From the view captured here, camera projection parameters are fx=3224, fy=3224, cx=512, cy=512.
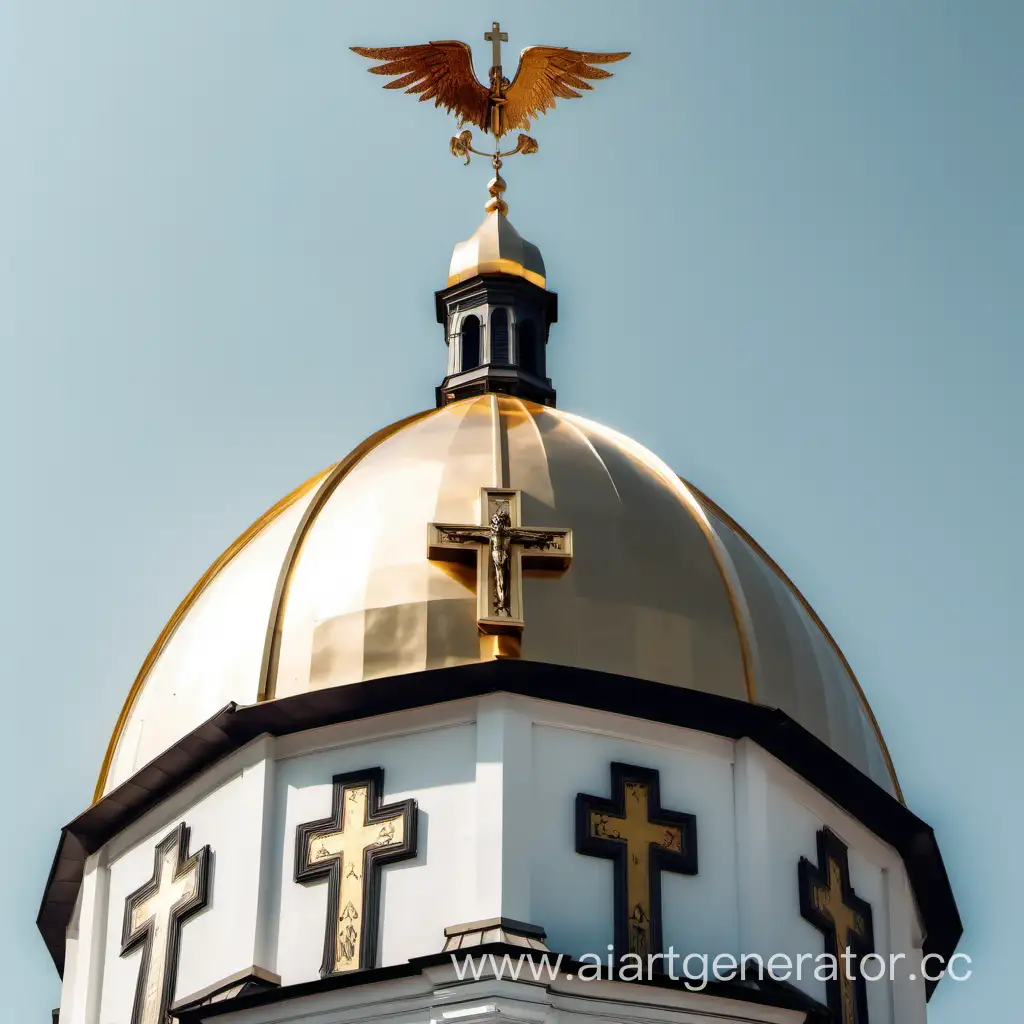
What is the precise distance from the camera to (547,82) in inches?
1455

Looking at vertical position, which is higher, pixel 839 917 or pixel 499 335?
pixel 499 335

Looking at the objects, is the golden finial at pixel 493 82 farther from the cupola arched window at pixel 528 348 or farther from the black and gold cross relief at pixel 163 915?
the black and gold cross relief at pixel 163 915

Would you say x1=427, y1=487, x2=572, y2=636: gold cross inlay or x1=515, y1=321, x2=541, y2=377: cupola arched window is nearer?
x1=427, y1=487, x2=572, y2=636: gold cross inlay

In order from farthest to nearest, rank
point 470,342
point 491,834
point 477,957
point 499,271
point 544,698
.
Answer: point 499,271
point 470,342
point 544,698
point 491,834
point 477,957

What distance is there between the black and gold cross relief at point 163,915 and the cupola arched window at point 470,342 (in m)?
7.33

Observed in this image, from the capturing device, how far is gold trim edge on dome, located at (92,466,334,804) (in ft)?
106

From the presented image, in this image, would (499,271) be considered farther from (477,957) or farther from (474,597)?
(477,957)

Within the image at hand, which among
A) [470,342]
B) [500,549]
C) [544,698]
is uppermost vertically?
[470,342]

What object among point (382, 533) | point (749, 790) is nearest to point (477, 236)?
point (382, 533)

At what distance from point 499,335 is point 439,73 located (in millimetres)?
3272

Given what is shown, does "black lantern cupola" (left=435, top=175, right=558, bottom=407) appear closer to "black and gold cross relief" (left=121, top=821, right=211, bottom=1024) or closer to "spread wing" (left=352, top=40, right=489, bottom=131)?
"spread wing" (left=352, top=40, right=489, bottom=131)

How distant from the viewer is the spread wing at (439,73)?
36594mm

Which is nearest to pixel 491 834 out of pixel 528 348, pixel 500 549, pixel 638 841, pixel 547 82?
pixel 638 841

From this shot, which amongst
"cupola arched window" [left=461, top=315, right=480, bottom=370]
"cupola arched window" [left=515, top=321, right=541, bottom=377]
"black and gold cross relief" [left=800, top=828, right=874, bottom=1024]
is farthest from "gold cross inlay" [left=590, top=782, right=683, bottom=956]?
"cupola arched window" [left=461, top=315, right=480, bottom=370]
